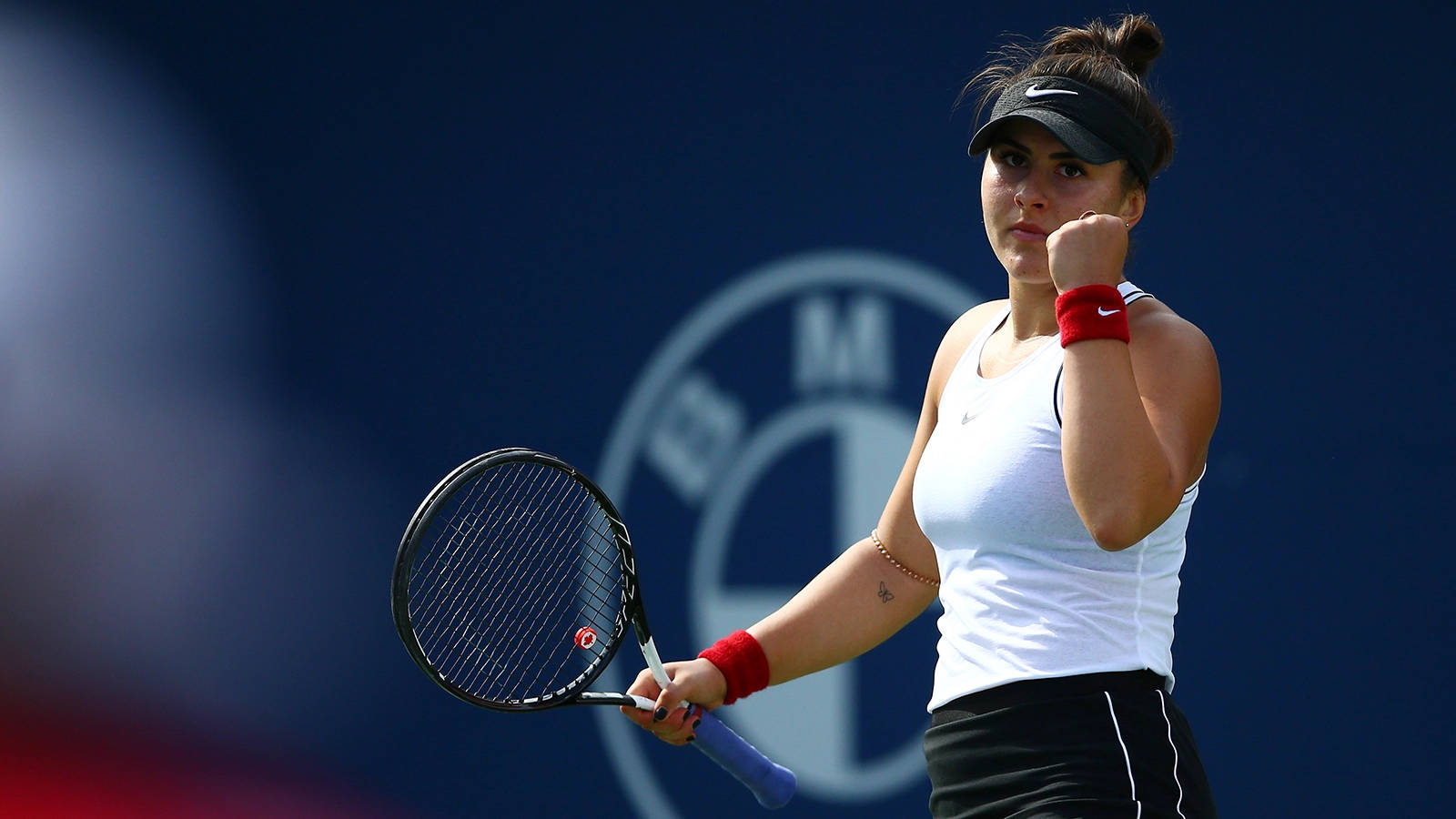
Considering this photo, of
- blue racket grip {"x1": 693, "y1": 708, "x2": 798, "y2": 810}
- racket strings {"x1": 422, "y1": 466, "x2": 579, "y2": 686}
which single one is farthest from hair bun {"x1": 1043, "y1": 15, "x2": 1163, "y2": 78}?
racket strings {"x1": 422, "y1": 466, "x2": 579, "y2": 686}

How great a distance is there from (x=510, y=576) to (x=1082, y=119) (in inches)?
55.4

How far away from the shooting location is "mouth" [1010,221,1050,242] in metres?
1.49

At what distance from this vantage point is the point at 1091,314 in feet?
4.25

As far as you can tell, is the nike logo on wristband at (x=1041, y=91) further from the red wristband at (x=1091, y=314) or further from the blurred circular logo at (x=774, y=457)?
the blurred circular logo at (x=774, y=457)

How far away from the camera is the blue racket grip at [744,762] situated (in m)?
1.82

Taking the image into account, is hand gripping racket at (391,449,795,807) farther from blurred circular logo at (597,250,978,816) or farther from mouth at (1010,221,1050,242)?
mouth at (1010,221,1050,242)

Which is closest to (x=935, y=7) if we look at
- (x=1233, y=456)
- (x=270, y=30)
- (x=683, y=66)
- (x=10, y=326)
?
(x=683, y=66)

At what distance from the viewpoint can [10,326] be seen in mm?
3092

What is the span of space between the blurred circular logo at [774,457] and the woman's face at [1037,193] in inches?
59.2

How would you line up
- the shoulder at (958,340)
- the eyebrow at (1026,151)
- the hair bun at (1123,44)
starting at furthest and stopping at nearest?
the shoulder at (958,340) → the hair bun at (1123,44) → the eyebrow at (1026,151)

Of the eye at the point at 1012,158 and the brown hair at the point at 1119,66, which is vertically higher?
the brown hair at the point at 1119,66

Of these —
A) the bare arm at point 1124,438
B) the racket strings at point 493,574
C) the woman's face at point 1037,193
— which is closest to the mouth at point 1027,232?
the woman's face at point 1037,193

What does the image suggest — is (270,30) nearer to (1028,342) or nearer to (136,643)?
(136,643)

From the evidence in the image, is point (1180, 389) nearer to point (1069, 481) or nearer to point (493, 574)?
point (1069, 481)
